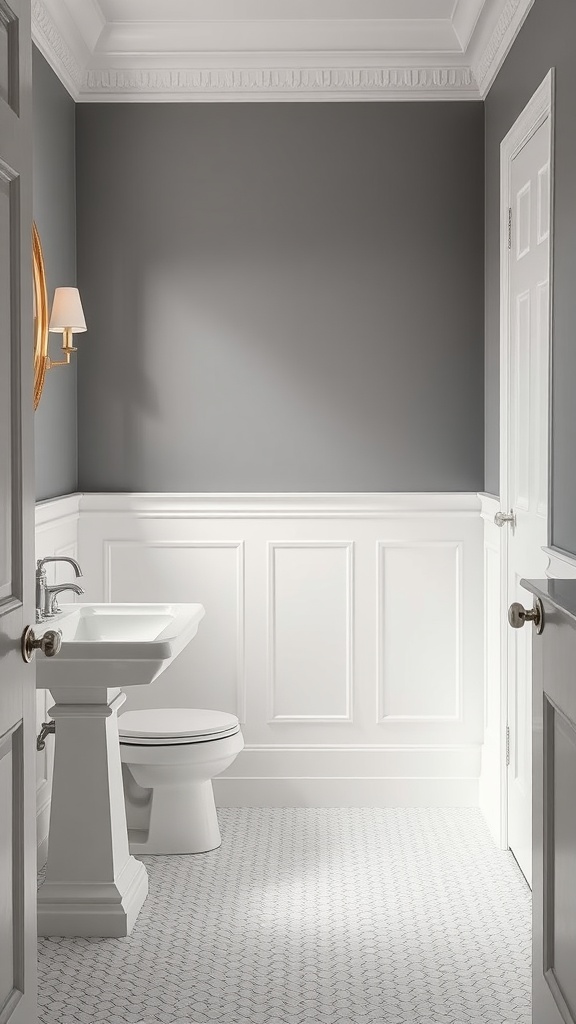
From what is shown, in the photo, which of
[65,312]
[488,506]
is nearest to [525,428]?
[488,506]

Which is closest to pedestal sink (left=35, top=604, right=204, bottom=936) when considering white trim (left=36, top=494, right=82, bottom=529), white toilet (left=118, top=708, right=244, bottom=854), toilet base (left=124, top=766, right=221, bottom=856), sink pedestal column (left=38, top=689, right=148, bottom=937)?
sink pedestal column (left=38, top=689, right=148, bottom=937)

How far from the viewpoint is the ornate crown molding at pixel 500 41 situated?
296 centimetres

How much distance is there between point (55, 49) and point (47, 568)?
1.72 m

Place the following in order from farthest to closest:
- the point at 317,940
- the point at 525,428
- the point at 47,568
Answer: the point at 47,568 → the point at 525,428 → the point at 317,940

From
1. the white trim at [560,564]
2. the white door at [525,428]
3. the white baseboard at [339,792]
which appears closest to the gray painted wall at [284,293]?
the white door at [525,428]

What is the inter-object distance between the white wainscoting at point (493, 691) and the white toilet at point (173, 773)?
2.96 feet

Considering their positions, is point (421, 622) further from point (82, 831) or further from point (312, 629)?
point (82, 831)

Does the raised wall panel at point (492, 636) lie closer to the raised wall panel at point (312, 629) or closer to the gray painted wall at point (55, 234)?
the raised wall panel at point (312, 629)

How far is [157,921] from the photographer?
279cm

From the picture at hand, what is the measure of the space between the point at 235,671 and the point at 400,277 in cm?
161

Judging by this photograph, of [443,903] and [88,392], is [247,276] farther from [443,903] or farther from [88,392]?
[443,903]

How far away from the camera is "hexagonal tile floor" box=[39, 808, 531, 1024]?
2.33m

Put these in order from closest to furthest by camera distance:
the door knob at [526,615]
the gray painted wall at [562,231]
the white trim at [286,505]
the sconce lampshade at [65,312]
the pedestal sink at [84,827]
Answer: the door knob at [526,615] < the gray painted wall at [562,231] < the pedestal sink at [84,827] < the sconce lampshade at [65,312] < the white trim at [286,505]

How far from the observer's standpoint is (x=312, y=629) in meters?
3.80
